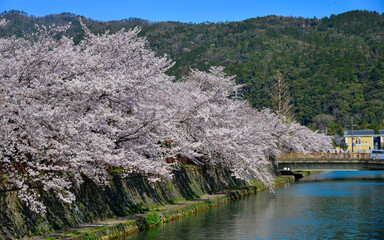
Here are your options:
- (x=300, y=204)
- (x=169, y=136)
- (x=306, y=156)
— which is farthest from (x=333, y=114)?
(x=169, y=136)

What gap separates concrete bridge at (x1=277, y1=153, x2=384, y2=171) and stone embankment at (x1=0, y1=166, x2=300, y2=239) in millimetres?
26527

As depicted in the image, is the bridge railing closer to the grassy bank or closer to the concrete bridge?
the concrete bridge

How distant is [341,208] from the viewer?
34.1 metres

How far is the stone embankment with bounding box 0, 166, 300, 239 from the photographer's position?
1745cm

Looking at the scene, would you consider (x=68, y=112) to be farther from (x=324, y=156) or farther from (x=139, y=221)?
(x=324, y=156)

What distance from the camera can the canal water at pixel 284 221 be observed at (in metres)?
23.3

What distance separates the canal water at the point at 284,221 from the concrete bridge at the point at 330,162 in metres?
18.7

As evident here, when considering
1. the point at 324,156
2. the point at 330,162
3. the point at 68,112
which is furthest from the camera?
the point at 324,156

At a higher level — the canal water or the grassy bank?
the grassy bank

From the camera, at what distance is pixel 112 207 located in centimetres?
2400

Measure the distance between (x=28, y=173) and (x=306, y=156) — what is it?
4954 cm

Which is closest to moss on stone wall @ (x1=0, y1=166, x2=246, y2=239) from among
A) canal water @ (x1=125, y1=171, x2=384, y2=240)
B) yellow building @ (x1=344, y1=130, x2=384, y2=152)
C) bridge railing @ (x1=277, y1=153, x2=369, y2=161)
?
canal water @ (x1=125, y1=171, x2=384, y2=240)

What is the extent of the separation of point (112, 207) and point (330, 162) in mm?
42543

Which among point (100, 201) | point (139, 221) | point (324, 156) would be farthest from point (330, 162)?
point (100, 201)
